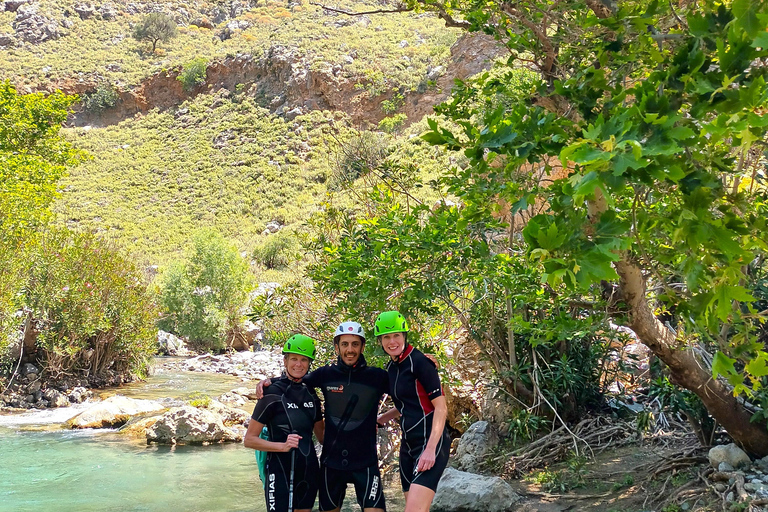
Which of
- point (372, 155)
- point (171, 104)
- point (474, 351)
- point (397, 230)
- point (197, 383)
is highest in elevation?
point (171, 104)

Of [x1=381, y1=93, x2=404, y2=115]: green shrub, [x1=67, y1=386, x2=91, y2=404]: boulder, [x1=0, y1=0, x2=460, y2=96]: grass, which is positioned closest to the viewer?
[x1=67, y1=386, x2=91, y2=404]: boulder

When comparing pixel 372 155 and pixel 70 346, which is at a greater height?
pixel 372 155

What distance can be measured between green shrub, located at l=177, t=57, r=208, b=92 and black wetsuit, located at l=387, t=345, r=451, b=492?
2435 inches

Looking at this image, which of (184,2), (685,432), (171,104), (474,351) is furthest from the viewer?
(184,2)

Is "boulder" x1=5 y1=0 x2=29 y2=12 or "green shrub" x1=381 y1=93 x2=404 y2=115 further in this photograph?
"boulder" x1=5 y1=0 x2=29 y2=12

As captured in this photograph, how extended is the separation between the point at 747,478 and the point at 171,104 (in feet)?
208

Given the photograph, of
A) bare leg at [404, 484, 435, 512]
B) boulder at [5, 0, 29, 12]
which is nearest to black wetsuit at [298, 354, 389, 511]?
bare leg at [404, 484, 435, 512]

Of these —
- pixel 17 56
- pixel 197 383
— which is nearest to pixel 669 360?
pixel 197 383

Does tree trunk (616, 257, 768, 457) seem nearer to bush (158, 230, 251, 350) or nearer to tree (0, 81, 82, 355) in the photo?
tree (0, 81, 82, 355)

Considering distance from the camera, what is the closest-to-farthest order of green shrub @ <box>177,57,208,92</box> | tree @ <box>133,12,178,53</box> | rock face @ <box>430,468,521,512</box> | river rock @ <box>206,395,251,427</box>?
rock face @ <box>430,468,521,512</box> < river rock @ <box>206,395,251,427</box> < green shrub @ <box>177,57,208,92</box> < tree @ <box>133,12,178,53</box>

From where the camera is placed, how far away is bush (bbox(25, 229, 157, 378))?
15.1 metres


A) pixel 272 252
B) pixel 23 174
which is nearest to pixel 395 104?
pixel 272 252

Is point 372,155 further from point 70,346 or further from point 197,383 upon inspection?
point 197,383

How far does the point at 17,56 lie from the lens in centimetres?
6159
